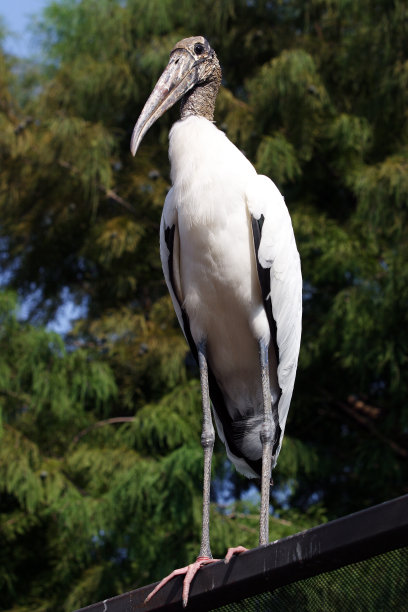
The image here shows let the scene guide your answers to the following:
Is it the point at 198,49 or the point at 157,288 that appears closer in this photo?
the point at 198,49

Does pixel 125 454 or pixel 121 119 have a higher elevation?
pixel 121 119

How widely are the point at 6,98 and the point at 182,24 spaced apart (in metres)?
1.23

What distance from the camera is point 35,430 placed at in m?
5.23

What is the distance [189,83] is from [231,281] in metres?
0.72

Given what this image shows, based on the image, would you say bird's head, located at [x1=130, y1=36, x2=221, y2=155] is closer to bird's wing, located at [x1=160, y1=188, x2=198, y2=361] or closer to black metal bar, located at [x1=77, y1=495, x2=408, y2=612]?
bird's wing, located at [x1=160, y1=188, x2=198, y2=361]

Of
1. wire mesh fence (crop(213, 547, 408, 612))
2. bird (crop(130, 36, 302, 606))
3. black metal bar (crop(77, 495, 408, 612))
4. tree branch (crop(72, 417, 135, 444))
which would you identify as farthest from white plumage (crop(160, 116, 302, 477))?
tree branch (crop(72, 417, 135, 444))

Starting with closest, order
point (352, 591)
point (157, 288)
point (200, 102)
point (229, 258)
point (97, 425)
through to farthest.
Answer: point (352, 591)
point (229, 258)
point (200, 102)
point (97, 425)
point (157, 288)

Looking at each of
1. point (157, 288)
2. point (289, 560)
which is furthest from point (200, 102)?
point (157, 288)

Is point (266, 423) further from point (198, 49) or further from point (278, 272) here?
point (198, 49)

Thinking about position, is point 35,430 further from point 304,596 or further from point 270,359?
point 304,596

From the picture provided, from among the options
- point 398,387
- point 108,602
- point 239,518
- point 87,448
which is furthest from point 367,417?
point 108,602

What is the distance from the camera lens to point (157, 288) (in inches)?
231

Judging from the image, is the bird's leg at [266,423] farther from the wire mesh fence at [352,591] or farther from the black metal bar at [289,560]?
the wire mesh fence at [352,591]

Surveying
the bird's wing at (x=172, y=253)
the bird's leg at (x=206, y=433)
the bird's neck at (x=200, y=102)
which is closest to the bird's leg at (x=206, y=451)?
the bird's leg at (x=206, y=433)
